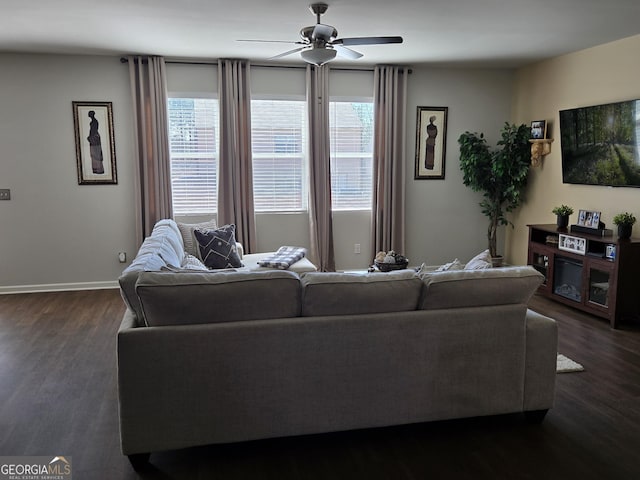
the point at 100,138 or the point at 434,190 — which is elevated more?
the point at 100,138

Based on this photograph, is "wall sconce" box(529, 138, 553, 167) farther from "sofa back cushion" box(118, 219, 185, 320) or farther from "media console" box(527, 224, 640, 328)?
"sofa back cushion" box(118, 219, 185, 320)

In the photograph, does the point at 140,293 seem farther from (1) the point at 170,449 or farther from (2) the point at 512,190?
(2) the point at 512,190

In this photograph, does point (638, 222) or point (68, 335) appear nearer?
point (68, 335)

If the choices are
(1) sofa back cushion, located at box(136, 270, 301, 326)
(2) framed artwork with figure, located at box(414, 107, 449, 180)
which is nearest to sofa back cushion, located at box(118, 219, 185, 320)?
(1) sofa back cushion, located at box(136, 270, 301, 326)

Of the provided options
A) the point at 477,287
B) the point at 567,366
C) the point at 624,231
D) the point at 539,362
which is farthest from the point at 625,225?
the point at 477,287

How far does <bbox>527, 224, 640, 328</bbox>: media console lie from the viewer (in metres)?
4.15

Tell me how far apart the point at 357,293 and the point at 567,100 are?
4392 millimetres

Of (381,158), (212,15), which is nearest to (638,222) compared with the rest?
(381,158)

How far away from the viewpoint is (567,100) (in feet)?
17.7

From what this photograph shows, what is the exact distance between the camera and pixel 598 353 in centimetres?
362

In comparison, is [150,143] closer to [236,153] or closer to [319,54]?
[236,153]

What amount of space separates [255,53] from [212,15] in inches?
56.2

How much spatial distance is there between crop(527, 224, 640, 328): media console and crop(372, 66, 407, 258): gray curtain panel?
1.67 m

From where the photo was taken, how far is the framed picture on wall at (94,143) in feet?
Answer: 17.7
